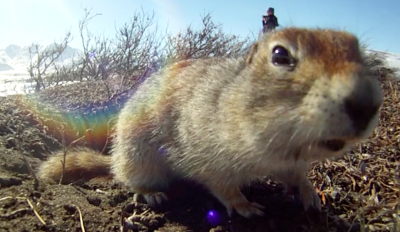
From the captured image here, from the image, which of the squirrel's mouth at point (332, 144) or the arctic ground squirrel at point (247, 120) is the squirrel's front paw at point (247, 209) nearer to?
the arctic ground squirrel at point (247, 120)

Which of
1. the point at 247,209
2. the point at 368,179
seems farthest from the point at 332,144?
the point at 368,179

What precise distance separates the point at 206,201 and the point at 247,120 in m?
1.27

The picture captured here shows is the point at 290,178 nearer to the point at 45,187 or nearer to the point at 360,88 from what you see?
the point at 360,88

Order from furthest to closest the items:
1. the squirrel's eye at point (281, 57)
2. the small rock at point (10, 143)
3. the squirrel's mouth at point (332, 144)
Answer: the small rock at point (10, 143)
the squirrel's eye at point (281, 57)
the squirrel's mouth at point (332, 144)

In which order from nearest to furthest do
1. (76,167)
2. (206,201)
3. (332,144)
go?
1. (332,144)
2. (206,201)
3. (76,167)

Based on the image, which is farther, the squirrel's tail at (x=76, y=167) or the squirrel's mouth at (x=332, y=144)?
the squirrel's tail at (x=76, y=167)

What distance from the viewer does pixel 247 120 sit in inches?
94.0

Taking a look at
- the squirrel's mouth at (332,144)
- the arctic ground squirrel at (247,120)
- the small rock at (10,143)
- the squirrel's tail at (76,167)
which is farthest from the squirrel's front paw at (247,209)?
the small rock at (10,143)

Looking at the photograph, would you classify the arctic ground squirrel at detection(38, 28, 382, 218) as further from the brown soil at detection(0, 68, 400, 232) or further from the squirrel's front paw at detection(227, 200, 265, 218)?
the brown soil at detection(0, 68, 400, 232)

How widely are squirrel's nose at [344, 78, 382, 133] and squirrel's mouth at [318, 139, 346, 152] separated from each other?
19 cm

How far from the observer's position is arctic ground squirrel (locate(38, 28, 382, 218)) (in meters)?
1.89

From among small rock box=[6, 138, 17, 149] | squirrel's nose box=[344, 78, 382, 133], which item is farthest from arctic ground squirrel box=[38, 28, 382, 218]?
small rock box=[6, 138, 17, 149]

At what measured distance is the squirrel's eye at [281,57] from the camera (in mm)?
2286

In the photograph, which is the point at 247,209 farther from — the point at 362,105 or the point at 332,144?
the point at 362,105
